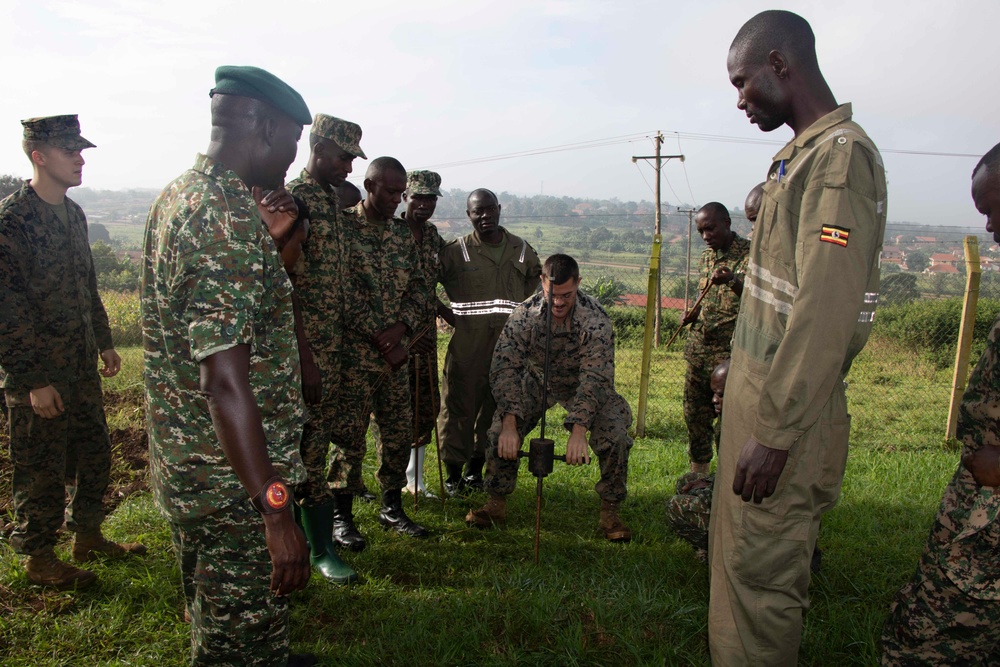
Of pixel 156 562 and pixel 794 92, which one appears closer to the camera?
pixel 794 92

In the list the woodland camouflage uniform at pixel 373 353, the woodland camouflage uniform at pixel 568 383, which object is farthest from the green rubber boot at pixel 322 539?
the woodland camouflage uniform at pixel 568 383

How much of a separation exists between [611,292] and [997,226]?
75.3 ft

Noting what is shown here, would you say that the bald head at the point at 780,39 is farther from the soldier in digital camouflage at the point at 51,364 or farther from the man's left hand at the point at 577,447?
the soldier in digital camouflage at the point at 51,364

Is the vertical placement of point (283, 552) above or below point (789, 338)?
below

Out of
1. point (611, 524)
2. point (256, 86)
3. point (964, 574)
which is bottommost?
point (611, 524)

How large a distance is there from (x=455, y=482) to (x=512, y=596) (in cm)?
189

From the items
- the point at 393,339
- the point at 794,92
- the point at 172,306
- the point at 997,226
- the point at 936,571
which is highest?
the point at 794,92

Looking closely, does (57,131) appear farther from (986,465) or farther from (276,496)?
(986,465)

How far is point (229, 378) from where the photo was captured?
1747mm

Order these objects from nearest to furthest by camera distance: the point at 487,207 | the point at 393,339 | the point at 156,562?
the point at 156,562 → the point at 393,339 → the point at 487,207

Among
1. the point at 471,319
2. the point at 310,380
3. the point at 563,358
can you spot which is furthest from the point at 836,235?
the point at 471,319

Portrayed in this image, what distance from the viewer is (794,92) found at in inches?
82.0

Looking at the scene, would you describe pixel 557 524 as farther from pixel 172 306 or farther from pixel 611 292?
pixel 611 292

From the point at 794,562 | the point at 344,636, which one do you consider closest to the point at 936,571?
the point at 794,562
